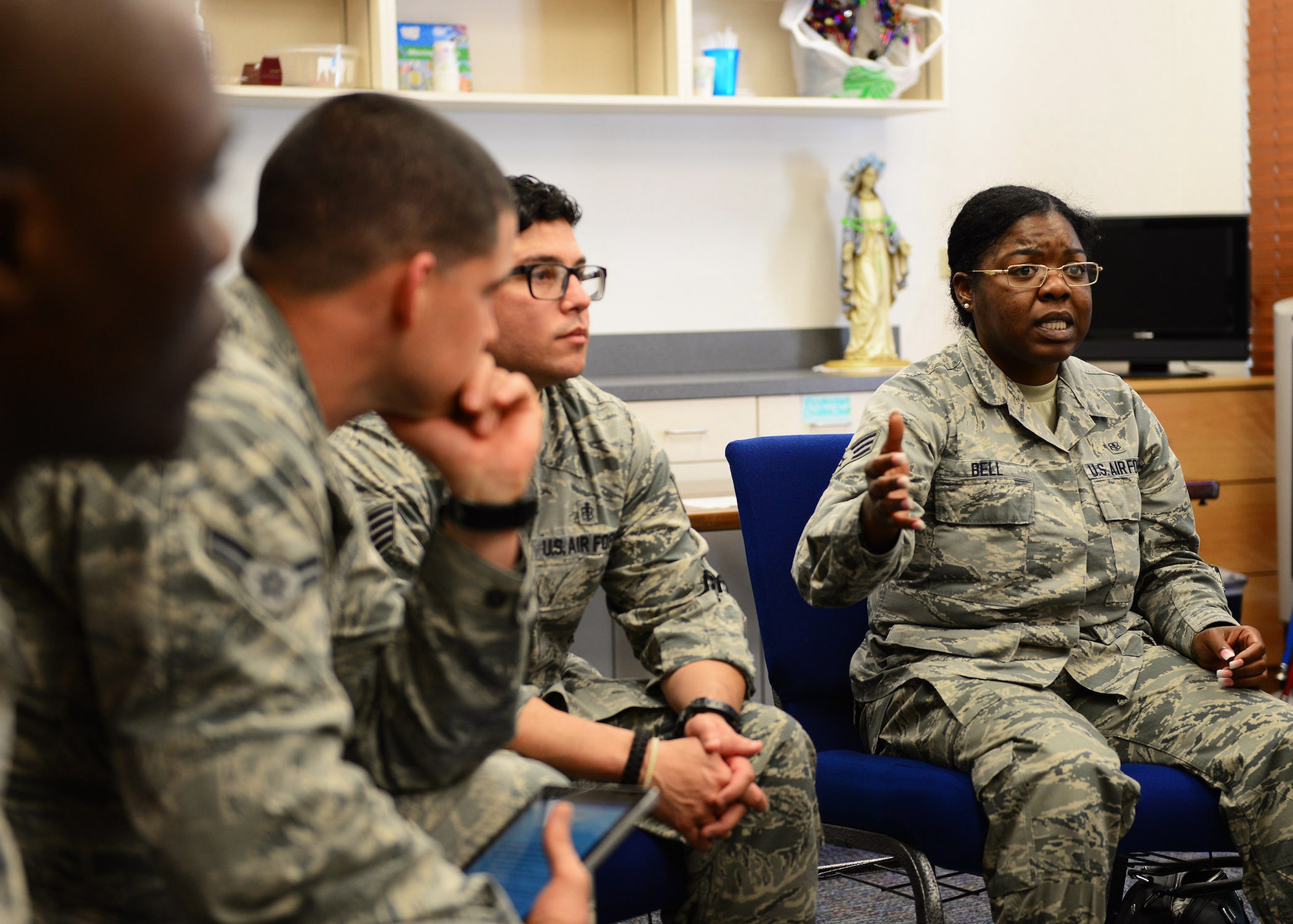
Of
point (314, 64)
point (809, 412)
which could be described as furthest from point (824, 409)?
point (314, 64)

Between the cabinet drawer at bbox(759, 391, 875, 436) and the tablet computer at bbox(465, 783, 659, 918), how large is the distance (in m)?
2.80

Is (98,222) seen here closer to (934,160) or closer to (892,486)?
(892,486)

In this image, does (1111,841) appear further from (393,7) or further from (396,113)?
(393,7)

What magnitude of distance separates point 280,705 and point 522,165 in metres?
3.57

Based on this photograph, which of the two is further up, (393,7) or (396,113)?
(393,7)

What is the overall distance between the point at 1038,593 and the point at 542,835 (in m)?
1.05

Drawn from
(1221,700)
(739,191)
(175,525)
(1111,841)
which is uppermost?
(739,191)

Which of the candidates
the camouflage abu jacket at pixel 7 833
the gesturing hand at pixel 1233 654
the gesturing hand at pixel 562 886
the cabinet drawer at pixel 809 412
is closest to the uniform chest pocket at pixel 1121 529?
the gesturing hand at pixel 1233 654

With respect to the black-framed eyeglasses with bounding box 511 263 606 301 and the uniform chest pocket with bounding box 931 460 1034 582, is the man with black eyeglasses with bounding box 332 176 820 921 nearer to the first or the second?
the black-framed eyeglasses with bounding box 511 263 606 301

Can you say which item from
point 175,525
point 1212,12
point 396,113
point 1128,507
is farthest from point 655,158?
point 175,525

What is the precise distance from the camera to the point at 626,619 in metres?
1.59

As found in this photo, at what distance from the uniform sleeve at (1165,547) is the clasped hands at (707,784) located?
0.83 meters

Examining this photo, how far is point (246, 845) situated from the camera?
24.5 inches

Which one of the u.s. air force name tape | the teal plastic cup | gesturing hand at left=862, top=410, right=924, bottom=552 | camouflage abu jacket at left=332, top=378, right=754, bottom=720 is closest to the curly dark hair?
gesturing hand at left=862, top=410, right=924, bottom=552
